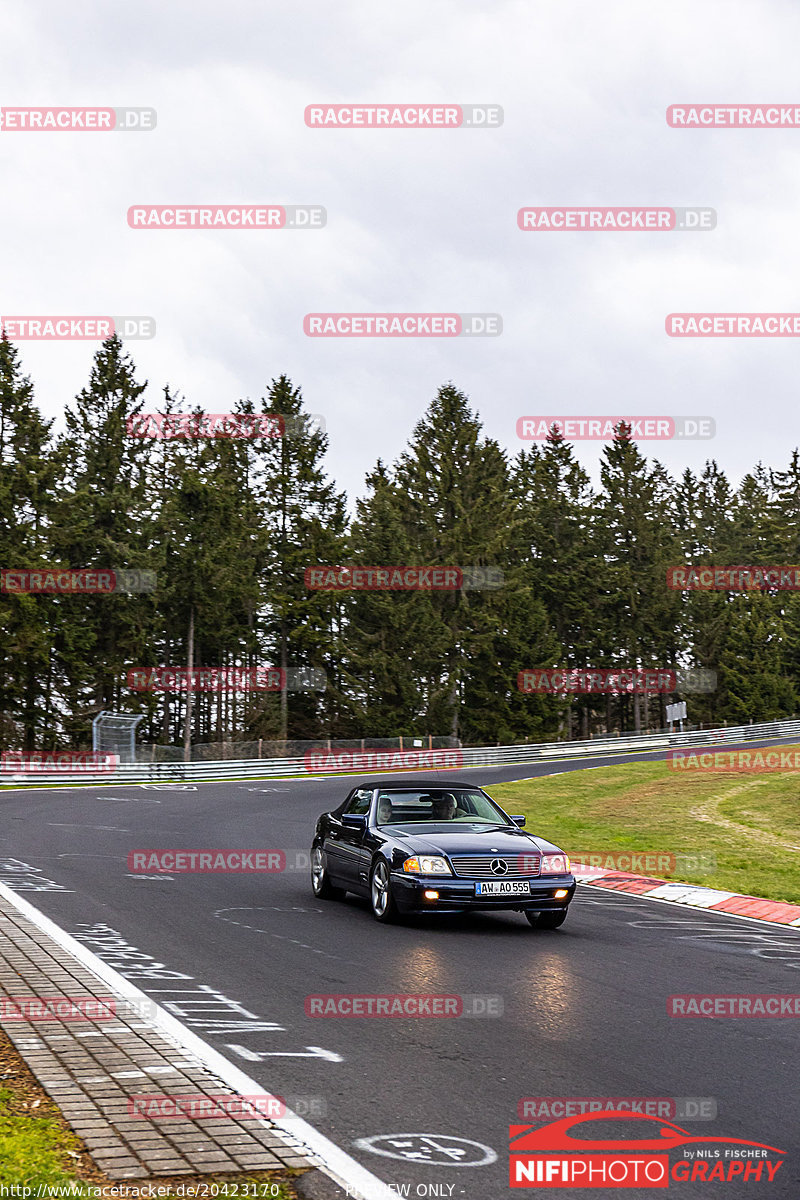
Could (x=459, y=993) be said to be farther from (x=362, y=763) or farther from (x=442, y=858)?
(x=362, y=763)

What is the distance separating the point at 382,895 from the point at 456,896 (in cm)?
98

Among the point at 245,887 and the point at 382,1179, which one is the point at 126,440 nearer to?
the point at 245,887

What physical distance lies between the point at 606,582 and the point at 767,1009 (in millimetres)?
69053

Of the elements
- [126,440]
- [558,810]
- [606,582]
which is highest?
[126,440]

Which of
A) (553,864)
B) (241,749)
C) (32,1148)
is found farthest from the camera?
→ (241,749)

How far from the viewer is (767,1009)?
8.08 m

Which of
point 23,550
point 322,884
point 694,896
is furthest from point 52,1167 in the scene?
point 23,550

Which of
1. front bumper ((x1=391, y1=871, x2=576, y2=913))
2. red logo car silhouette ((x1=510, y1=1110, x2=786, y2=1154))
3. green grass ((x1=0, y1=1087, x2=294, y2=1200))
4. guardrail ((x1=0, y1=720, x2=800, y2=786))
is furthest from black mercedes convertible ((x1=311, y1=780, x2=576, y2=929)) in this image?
guardrail ((x1=0, y1=720, x2=800, y2=786))

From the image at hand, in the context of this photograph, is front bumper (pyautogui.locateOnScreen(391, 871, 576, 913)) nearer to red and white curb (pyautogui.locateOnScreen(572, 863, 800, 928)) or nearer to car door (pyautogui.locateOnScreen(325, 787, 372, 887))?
car door (pyautogui.locateOnScreen(325, 787, 372, 887))

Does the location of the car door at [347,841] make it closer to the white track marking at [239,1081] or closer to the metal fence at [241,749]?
the white track marking at [239,1081]

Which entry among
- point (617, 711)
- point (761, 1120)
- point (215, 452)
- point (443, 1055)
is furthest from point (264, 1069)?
point (617, 711)

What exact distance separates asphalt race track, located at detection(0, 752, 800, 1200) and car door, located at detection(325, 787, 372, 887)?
41cm

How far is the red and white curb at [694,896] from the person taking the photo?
42.0 ft

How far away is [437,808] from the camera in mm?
12734
